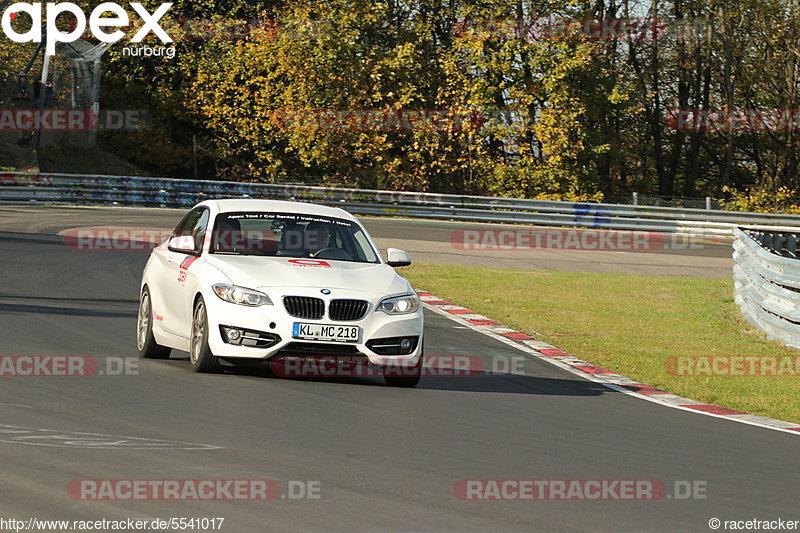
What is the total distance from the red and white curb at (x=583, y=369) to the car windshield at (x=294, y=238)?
2926 millimetres

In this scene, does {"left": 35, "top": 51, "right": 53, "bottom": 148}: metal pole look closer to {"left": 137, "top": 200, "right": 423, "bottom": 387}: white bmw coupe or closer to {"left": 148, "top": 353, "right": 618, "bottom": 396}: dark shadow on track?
{"left": 137, "top": 200, "right": 423, "bottom": 387}: white bmw coupe

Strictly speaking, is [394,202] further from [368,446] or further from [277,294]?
[368,446]

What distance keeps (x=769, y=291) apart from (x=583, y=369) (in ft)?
15.5

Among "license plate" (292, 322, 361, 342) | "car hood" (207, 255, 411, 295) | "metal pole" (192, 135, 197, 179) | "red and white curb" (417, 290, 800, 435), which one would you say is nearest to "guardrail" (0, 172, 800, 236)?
"metal pole" (192, 135, 197, 179)

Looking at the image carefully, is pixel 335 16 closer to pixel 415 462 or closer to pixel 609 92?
pixel 609 92

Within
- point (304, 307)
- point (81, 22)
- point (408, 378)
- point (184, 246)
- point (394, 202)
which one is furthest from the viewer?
point (81, 22)

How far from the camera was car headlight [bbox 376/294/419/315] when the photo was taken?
10711mm

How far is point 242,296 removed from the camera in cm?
1040

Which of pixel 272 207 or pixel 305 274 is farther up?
pixel 272 207

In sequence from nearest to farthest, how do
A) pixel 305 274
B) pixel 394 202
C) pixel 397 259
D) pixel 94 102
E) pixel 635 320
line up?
pixel 305 274 → pixel 397 259 → pixel 635 320 → pixel 394 202 → pixel 94 102

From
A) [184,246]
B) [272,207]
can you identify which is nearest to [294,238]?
[272,207]

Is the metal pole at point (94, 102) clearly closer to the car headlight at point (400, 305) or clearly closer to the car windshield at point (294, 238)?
the car windshield at point (294, 238)

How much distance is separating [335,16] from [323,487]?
128ft

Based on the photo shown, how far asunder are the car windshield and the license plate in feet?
3.82
